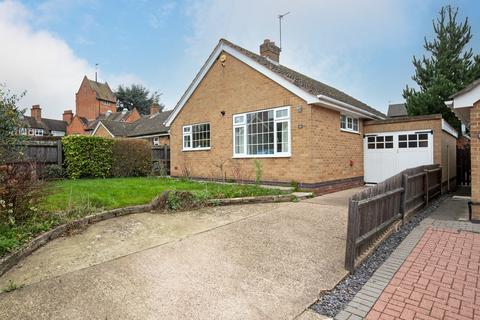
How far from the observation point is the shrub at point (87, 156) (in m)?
14.0

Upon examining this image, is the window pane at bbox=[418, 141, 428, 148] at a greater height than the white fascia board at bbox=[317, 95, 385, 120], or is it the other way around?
the white fascia board at bbox=[317, 95, 385, 120]

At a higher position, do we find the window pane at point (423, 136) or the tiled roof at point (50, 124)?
the tiled roof at point (50, 124)

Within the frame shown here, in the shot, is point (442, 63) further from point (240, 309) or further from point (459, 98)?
point (240, 309)

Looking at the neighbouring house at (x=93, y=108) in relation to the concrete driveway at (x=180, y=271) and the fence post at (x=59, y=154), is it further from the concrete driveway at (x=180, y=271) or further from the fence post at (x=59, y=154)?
the concrete driveway at (x=180, y=271)

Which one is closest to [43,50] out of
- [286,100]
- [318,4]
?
[286,100]

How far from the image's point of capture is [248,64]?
477 inches

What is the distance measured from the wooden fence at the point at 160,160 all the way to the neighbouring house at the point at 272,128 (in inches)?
99.8

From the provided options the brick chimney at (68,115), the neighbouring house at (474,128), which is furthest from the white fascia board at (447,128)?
the brick chimney at (68,115)

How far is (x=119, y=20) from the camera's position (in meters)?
10.9

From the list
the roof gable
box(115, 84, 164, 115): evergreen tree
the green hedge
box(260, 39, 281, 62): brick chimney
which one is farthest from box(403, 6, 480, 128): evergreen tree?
box(115, 84, 164, 115): evergreen tree

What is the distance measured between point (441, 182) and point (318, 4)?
8.97 m

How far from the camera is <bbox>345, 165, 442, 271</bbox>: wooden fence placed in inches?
166

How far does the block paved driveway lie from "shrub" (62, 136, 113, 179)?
14.3 m

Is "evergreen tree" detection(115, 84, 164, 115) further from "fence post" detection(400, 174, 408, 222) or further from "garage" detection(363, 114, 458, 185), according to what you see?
"fence post" detection(400, 174, 408, 222)
